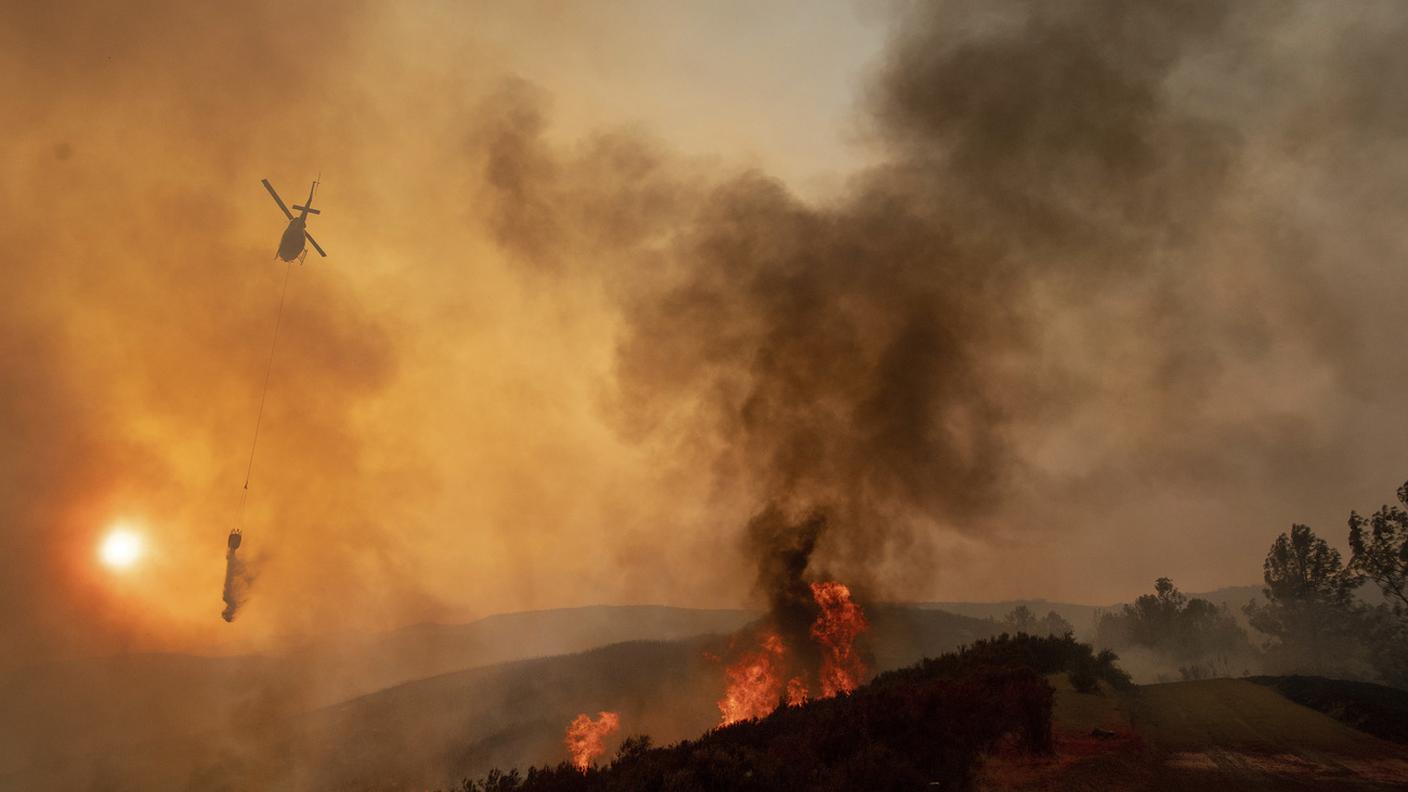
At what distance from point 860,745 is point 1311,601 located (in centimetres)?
7168

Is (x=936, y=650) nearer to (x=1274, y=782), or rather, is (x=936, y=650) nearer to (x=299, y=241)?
(x=1274, y=782)

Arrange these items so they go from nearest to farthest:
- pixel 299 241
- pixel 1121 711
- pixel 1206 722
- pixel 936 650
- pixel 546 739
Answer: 1. pixel 1206 722
2. pixel 1121 711
3. pixel 299 241
4. pixel 546 739
5. pixel 936 650

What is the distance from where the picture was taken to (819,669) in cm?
3422

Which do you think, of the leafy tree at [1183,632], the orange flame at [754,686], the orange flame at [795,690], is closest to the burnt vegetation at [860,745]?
the orange flame at [754,686]

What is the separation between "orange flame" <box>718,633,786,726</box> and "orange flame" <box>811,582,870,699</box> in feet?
9.16

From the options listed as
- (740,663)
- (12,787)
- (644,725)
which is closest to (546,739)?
(644,725)

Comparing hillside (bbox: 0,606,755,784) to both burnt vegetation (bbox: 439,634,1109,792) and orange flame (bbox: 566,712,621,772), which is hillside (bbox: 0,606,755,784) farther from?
burnt vegetation (bbox: 439,634,1109,792)

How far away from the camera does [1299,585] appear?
184 ft

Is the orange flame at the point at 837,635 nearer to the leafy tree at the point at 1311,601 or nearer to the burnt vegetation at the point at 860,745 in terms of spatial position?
the burnt vegetation at the point at 860,745

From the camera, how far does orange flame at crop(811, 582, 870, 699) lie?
32562mm

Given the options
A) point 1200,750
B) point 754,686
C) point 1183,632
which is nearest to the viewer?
point 1200,750

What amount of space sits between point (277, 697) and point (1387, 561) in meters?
96.7

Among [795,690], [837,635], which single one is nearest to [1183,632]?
[837,635]

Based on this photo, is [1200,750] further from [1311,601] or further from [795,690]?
[1311,601]
